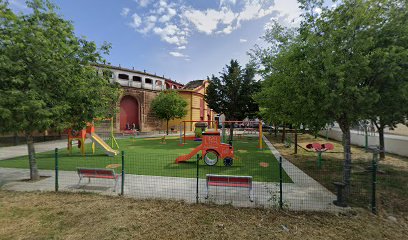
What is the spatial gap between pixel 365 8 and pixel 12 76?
1049 centimetres

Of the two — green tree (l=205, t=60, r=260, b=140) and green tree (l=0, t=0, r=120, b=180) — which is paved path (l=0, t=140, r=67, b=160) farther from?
green tree (l=205, t=60, r=260, b=140)

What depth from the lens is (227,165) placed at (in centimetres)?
1041

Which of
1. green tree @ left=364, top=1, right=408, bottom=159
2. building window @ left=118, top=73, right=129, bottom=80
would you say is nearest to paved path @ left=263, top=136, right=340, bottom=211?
green tree @ left=364, top=1, right=408, bottom=159

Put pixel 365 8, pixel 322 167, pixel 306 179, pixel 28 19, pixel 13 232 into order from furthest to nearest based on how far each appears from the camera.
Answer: pixel 322 167 < pixel 306 179 < pixel 28 19 < pixel 365 8 < pixel 13 232

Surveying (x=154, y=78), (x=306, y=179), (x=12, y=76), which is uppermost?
(x=154, y=78)

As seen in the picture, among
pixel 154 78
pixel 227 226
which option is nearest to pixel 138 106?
pixel 154 78

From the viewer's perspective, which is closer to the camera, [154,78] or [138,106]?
[138,106]

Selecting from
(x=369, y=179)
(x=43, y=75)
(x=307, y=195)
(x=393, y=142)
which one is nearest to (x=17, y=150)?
(x=43, y=75)

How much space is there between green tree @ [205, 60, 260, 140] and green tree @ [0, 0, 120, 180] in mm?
16957

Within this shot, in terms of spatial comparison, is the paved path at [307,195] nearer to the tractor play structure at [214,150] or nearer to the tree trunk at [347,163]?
the tree trunk at [347,163]

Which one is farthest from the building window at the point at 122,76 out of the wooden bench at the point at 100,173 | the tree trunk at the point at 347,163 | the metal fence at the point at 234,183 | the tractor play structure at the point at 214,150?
the tree trunk at the point at 347,163

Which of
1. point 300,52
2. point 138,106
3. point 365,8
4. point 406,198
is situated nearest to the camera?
Result: point 365,8

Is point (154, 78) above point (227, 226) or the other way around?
above

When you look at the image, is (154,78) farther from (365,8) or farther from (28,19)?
(365,8)
